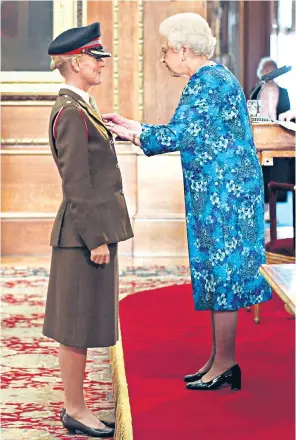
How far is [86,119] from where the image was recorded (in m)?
3.73

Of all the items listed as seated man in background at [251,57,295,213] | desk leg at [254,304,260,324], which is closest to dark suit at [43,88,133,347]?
desk leg at [254,304,260,324]

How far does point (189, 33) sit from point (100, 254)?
3.21 feet

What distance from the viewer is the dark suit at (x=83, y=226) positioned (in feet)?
12.1

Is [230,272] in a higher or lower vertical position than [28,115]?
lower

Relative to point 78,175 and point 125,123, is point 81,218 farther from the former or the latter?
point 125,123

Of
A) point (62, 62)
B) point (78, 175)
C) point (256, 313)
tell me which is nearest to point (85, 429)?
point (78, 175)

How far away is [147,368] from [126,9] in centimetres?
492

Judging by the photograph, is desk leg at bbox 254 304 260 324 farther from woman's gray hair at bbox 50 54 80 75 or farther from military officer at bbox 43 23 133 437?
woman's gray hair at bbox 50 54 80 75

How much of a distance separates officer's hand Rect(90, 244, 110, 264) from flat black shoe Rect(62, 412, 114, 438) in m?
0.68

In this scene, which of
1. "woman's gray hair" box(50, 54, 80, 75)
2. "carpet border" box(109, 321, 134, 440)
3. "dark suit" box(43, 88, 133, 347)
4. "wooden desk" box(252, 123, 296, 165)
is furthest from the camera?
"wooden desk" box(252, 123, 296, 165)

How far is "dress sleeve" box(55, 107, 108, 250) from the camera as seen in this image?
3.67m

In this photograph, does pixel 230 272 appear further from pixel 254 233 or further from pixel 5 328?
pixel 5 328

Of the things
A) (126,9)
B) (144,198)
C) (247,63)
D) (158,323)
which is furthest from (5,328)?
(247,63)

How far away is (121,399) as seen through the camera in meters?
3.94
